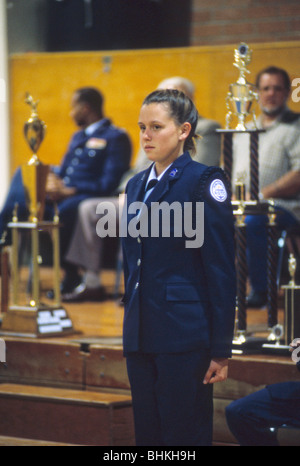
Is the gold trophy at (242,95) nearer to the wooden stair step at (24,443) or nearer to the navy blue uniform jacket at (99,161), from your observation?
the wooden stair step at (24,443)

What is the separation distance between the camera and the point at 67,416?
3174 mm

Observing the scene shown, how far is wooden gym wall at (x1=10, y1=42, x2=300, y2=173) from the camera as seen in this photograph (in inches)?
211

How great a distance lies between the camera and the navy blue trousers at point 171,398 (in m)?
2.06

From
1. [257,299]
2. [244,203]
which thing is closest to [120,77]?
[257,299]

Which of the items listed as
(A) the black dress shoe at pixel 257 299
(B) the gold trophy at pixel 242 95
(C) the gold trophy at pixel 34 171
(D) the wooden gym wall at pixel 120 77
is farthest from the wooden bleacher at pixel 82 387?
(D) the wooden gym wall at pixel 120 77

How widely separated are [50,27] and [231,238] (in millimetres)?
4281

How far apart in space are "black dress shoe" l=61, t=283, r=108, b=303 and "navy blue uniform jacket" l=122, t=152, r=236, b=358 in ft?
7.81

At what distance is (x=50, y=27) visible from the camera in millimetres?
6004

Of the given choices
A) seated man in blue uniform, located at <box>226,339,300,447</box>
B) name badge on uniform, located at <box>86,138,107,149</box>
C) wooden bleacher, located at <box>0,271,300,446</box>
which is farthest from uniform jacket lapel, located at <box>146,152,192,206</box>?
name badge on uniform, located at <box>86,138,107,149</box>

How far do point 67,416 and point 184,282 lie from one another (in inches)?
51.9

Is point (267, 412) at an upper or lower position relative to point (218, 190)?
lower

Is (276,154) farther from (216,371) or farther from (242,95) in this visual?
(216,371)
